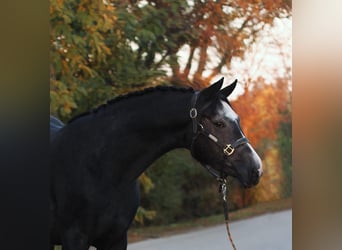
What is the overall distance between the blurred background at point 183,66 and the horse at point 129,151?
61 centimetres

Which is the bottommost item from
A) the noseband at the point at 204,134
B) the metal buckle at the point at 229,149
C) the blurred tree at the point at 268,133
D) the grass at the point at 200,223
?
the grass at the point at 200,223

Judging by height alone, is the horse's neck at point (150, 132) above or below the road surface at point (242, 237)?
above

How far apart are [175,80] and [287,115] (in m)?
1.00

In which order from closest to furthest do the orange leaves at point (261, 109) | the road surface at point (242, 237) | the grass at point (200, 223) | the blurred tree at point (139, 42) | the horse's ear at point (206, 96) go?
the horse's ear at point (206, 96), the blurred tree at point (139, 42), the grass at point (200, 223), the road surface at point (242, 237), the orange leaves at point (261, 109)

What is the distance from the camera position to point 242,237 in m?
3.79

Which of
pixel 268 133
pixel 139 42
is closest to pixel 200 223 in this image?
Answer: pixel 268 133

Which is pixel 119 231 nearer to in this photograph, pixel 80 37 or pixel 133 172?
pixel 133 172

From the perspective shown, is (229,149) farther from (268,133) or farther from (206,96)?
(268,133)

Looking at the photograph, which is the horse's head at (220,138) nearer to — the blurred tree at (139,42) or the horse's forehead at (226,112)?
the horse's forehead at (226,112)

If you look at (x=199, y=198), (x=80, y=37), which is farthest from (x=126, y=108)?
(x=199, y=198)

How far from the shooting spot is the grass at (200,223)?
334cm

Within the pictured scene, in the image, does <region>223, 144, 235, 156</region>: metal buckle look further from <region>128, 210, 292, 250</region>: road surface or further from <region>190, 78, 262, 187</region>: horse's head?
<region>128, 210, 292, 250</region>: road surface

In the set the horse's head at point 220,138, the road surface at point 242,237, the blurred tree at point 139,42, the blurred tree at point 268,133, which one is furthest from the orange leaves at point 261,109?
the horse's head at point 220,138

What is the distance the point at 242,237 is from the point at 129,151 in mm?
1710
